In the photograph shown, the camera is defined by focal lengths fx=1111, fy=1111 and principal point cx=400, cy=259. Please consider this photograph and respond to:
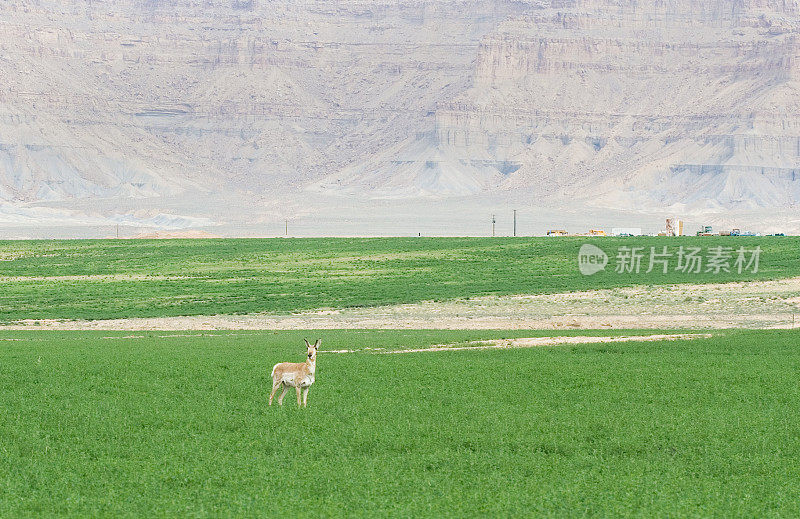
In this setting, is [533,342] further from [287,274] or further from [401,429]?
[287,274]

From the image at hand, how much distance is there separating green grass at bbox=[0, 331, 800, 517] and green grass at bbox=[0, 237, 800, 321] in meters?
29.1

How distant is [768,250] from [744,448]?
8035 cm

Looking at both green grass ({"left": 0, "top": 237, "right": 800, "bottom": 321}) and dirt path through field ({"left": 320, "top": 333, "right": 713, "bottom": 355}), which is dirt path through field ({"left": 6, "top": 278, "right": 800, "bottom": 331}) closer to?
green grass ({"left": 0, "top": 237, "right": 800, "bottom": 321})

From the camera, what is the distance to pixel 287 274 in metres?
78.4

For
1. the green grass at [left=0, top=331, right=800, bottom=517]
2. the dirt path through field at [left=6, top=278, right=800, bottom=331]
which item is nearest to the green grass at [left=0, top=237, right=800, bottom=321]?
the dirt path through field at [left=6, top=278, right=800, bottom=331]

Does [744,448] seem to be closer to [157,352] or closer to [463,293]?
[157,352]

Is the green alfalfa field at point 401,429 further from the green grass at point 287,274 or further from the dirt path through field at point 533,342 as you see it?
the green grass at point 287,274

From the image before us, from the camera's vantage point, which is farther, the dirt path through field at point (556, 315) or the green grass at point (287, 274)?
the green grass at point (287, 274)

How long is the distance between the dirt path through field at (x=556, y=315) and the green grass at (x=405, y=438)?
18.4 m

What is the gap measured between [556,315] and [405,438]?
35350mm

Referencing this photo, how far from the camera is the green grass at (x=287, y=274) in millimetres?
58969

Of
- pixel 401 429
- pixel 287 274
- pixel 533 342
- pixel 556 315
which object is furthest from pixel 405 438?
pixel 287 274

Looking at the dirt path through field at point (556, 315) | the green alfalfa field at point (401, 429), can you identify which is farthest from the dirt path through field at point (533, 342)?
the dirt path through field at point (556, 315)

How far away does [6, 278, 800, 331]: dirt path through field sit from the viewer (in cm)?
4803
